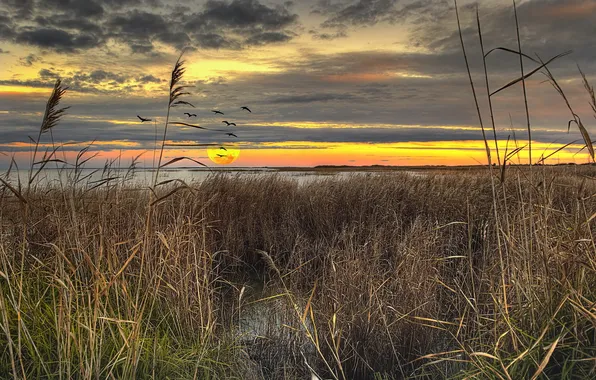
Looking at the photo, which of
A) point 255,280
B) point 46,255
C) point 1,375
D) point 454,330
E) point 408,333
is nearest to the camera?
point 1,375

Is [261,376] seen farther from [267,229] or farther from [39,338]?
[267,229]

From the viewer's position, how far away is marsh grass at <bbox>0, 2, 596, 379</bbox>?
2949 millimetres

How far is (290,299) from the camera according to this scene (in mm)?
2834

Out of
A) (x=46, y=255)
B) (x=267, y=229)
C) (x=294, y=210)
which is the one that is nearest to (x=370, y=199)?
(x=294, y=210)

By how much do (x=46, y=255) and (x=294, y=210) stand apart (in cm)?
608

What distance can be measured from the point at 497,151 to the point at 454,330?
11.1ft

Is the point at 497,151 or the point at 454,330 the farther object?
the point at 454,330

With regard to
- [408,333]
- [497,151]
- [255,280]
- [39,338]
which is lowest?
[255,280]

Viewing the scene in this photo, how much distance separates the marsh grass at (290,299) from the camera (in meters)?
2.95

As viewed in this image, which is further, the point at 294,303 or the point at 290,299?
the point at 294,303

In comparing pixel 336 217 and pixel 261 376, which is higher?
pixel 336 217

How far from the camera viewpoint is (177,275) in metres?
5.61

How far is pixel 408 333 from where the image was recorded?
17.2ft

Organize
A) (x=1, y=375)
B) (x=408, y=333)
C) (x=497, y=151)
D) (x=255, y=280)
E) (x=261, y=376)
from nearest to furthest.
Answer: (x=497, y=151) < (x=1, y=375) < (x=261, y=376) < (x=408, y=333) < (x=255, y=280)
